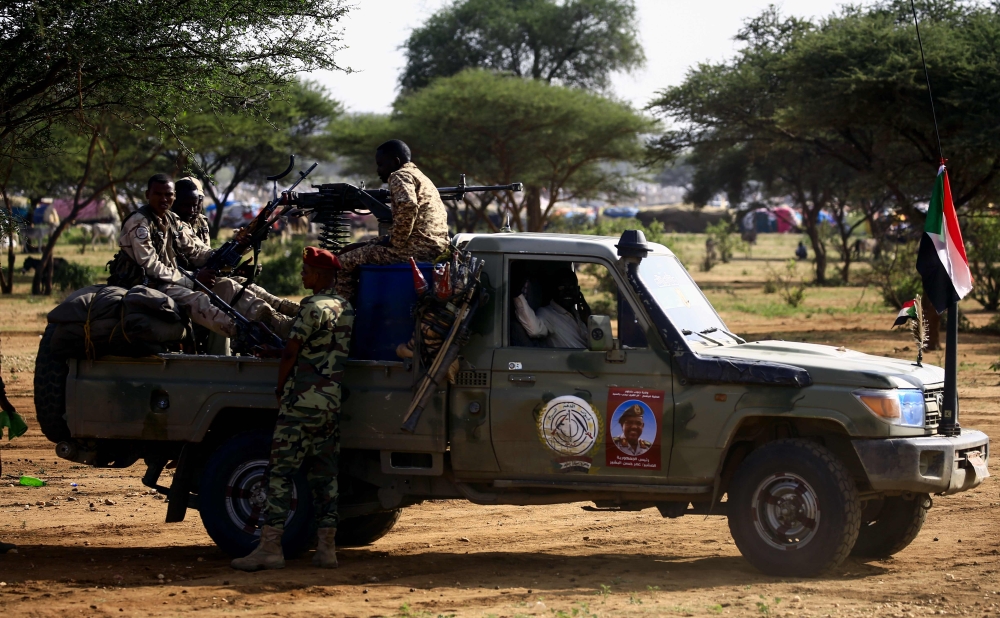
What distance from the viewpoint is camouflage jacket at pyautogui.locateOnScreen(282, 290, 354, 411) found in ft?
20.3

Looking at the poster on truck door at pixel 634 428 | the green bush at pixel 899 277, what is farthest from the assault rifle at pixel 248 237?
the green bush at pixel 899 277

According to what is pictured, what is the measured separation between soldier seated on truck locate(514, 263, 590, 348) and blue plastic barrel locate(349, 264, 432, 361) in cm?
58

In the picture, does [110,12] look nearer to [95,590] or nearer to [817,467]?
[95,590]

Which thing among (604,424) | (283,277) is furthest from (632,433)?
(283,277)

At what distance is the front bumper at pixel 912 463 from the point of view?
5.86 meters

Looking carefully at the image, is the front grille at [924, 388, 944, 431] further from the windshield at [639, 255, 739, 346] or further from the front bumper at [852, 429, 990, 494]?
the windshield at [639, 255, 739, 346]

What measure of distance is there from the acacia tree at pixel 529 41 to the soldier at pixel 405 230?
34.2 m

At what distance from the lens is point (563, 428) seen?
20.3 feet

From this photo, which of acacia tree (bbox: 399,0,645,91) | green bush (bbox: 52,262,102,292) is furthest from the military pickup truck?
acacia tree (bbox: 399,0,645,91)

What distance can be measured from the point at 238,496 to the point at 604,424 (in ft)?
A: 7.10

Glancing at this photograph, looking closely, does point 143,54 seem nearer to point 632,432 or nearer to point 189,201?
point 189,201

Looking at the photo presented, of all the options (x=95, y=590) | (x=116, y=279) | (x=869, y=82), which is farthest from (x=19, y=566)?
(x=869, y=82)

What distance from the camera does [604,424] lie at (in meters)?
6.15

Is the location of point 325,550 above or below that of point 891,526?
below
